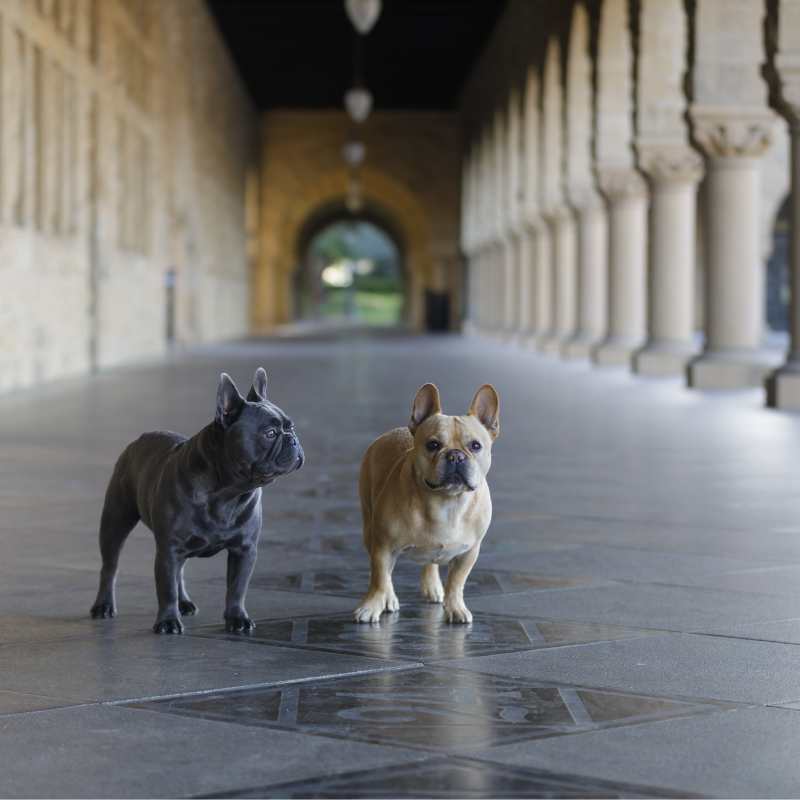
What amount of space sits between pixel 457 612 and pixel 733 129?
549 inches

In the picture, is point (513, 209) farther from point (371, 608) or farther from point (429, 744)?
point (429, 744)

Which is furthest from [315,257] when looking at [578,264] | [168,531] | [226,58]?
[168,531]

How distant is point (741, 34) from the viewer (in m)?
17.2

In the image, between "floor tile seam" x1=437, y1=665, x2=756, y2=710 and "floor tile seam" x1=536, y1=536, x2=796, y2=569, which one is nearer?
"floor tile seam" x1=437, y1=665, x2=756, y2=710

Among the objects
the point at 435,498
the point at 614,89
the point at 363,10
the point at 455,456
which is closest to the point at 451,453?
the point at 455,456

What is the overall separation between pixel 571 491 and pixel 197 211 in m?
29.3

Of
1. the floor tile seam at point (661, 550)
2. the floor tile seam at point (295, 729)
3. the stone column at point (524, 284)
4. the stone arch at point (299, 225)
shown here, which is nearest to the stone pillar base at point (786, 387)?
the floor tile seam at point (661, 550)

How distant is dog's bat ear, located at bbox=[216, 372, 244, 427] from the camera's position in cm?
438

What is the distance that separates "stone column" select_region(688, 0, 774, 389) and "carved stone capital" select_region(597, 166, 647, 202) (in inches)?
211

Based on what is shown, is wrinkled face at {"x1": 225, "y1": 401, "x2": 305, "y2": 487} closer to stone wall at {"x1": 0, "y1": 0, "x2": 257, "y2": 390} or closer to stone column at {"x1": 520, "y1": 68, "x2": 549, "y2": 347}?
stone wall at {"x1": 0, "y1": 0, "x2": 257, "y2": 390}

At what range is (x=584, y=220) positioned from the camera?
27594 mm

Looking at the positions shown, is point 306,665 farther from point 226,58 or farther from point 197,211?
point 226,58

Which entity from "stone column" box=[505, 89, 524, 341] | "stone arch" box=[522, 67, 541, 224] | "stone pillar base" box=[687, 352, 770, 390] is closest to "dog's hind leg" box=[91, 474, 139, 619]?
"stone pillar base" box=[687, 352, 770, 390]

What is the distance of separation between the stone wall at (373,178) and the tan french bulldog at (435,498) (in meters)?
51.1
